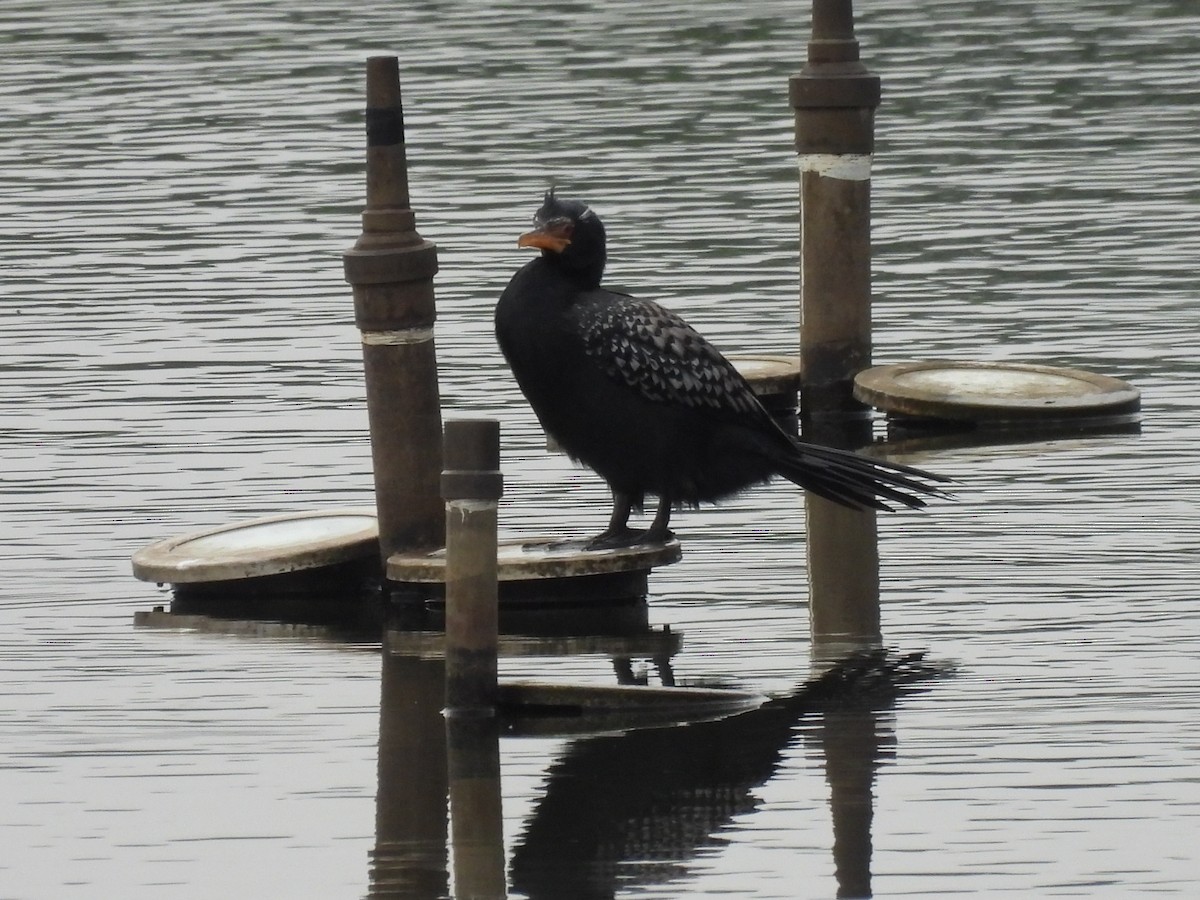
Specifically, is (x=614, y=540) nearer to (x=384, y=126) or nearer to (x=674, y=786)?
(x=384, y=126)

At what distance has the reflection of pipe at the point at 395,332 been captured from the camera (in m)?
8.45

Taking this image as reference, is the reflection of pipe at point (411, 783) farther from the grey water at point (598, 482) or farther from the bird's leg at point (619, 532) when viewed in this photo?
the bird's leg at point (619, 532)

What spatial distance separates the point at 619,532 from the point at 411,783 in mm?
1952

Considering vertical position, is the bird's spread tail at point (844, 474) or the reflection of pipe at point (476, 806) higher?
the bird's spread tail at point (844, 474)

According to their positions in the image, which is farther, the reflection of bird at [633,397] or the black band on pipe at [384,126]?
Result: the black band on pipe at [384,126]

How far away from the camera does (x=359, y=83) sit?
24.4 m

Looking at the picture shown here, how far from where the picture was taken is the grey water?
635 cm

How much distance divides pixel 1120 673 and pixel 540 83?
17351 mm

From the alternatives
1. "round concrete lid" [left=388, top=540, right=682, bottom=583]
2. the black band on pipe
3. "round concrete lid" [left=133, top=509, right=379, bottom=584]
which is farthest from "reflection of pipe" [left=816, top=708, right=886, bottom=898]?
the black band on pipe

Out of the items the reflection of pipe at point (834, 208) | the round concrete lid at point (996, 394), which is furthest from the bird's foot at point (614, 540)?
the reflection of pipe at point (834, 208)

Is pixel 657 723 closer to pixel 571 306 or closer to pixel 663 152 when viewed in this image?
pixel 571 306

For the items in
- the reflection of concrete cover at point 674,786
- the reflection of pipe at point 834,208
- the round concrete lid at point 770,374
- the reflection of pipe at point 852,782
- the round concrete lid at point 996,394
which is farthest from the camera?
the round concrete lid at point 770,374

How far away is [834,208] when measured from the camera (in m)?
11.2

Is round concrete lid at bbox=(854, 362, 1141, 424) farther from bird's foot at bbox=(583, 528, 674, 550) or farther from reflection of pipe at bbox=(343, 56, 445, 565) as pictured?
reflection of pipe at bbox=(343, 56, 445, 565)
